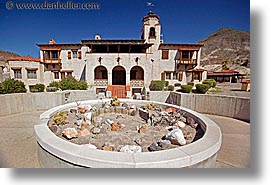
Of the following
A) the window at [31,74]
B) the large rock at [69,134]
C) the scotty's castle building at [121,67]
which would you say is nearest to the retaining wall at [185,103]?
the large rock at [69,134]

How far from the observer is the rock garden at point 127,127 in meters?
2.41

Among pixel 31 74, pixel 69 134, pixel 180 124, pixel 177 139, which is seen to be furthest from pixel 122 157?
pixel 31 74

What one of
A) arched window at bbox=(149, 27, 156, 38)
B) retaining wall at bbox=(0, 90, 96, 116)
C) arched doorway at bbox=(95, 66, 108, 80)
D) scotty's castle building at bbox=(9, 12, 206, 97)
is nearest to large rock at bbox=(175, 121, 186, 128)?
retaining wall at bbox=(0, 90, 96, 116)

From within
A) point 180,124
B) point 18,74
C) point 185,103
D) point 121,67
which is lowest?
point 180,124

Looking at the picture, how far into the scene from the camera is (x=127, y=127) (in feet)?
11.4

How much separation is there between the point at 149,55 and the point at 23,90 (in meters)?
7.27

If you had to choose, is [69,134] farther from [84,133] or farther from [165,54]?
[165,54]

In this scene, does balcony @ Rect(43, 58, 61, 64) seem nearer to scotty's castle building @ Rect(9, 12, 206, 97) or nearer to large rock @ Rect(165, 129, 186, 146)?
scotty's castle building @ Rect(9, 12, 206, 97)

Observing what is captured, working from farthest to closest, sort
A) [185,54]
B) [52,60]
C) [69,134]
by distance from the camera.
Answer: [52,60]
[185,54]
[69,134]

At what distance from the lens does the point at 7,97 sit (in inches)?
180

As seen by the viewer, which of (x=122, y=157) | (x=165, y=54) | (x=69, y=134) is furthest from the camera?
(x=165, y=54)

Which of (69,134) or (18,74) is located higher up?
(18,74)

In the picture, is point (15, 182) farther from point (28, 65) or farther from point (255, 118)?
point (28, 65)

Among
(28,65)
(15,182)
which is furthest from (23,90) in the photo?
(28,65)
